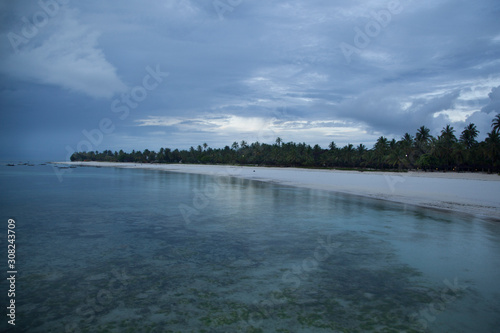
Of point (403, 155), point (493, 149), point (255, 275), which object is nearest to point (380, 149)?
point (403, 155)

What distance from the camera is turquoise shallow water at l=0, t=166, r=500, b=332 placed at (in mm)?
6242

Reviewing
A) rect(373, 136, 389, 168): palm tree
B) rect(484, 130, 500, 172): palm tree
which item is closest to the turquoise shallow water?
rect(484, 130, 500, 172): palm tree

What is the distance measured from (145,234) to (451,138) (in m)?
98.8

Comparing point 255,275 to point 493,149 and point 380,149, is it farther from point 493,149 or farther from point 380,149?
point 380,149

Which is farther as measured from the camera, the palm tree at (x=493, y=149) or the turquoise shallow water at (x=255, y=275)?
the palm tree at (x=493, y=149)

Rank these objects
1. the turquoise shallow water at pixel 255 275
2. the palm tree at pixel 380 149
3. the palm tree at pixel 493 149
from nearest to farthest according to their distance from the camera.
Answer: the turquoise shallow water at pixel 255 275
the palm tree at pixel 493 149
the palm tree at pixel 380 149

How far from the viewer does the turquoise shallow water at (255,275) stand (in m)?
6.24

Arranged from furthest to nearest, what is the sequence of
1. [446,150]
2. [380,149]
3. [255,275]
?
1. [380,149]
2. [446,150]
3. [255,275]

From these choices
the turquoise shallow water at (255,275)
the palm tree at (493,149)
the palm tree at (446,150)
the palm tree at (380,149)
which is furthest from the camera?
the palm tree at (380,149)

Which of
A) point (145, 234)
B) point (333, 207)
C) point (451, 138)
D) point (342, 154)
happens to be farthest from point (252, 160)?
point (145, 234)

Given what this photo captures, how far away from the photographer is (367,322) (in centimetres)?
618

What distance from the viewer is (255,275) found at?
8656 mm

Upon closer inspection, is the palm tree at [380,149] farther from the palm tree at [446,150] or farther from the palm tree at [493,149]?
the palm tree at [493,149]

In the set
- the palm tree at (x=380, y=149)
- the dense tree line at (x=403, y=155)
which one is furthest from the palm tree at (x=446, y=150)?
the palm tree at (x=380, y=149)
